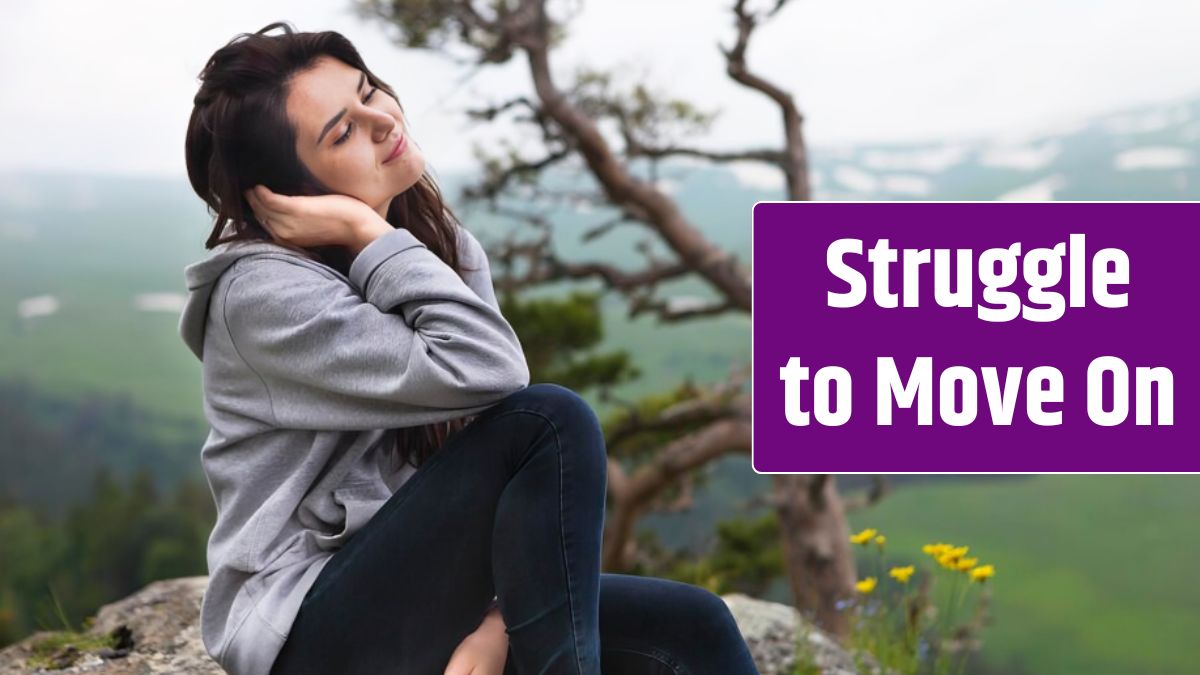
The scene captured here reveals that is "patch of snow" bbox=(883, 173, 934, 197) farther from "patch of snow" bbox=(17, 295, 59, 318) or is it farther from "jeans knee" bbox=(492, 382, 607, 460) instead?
"patch of snow" bbox=(17, 295, 59, 318)

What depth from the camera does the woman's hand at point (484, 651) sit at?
1.17 metres

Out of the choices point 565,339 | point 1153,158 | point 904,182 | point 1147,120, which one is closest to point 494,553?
point 565,339

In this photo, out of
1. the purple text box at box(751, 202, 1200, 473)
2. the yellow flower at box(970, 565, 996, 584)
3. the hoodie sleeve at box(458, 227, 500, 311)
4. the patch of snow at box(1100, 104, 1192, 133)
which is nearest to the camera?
the hoodie sleeve at box(458, 227, 500, 311)

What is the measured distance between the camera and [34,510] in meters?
12.9

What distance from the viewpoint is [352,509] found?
1.18 metres

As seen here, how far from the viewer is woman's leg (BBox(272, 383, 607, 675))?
44.7 inches

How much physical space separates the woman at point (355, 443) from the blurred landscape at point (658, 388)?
5.21 meters

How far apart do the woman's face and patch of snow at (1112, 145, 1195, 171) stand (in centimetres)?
1326

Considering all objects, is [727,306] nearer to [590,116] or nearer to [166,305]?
[590,116]

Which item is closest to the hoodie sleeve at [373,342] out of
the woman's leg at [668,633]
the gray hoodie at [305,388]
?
the gray hoodie at [305,388]

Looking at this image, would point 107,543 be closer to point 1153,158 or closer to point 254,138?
point 254,138

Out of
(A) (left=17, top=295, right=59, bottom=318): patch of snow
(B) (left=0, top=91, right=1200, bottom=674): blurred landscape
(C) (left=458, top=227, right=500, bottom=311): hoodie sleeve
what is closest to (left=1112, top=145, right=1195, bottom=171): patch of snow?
(B) (left=0, top=91, right=1200, bottom=674): blurred landscape

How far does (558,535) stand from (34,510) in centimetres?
1332

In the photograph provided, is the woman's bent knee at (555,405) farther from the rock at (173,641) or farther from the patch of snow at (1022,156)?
the patch of snow at (1022,156)
